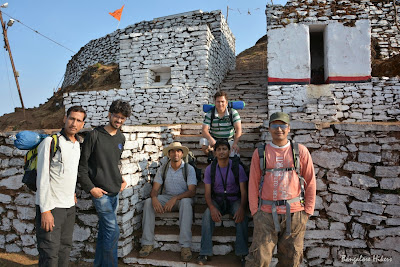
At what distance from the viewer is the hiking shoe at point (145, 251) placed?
158 inches

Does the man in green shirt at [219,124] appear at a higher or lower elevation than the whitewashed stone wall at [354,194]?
higher

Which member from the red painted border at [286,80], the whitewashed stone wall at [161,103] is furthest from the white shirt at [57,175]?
the red painted border at [286,80]

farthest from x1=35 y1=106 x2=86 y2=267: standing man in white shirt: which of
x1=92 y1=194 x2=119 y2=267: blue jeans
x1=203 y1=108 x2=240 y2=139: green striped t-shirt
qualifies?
x1=203 y1=108 x2=240 y2=139: green striped t-shirt

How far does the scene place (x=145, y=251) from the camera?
4.04m

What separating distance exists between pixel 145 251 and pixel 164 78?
6.77 meters

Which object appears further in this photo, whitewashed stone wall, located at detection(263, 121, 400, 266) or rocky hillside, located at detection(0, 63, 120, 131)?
rocky hillside, located at detection(0, 63, 120, 131)

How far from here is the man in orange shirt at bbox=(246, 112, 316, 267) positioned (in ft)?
9.55

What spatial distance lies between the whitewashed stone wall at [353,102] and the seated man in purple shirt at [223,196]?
163 inches

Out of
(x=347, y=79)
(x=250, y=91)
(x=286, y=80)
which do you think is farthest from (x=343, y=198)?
(x=250, y=91)

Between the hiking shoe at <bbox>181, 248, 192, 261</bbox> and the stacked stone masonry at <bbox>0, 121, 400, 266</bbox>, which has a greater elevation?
the stacked stone masonry at <bbox>0, 121, 400, 266</bbox>

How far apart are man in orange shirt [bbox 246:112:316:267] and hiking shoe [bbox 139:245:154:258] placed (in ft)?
5.68

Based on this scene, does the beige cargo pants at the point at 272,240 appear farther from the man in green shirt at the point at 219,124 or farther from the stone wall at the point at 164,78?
the stone wall at the point at 164,78

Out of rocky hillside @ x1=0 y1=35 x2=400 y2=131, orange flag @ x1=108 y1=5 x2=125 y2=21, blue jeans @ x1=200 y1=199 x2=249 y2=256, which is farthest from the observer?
orange flag @ x1=108 y1=5 x2=125 y2=21

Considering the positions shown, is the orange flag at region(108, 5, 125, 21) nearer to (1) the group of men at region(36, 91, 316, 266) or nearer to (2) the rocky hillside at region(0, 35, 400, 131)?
(2) the rocky hillside at region(0, 35, 400, 131)
